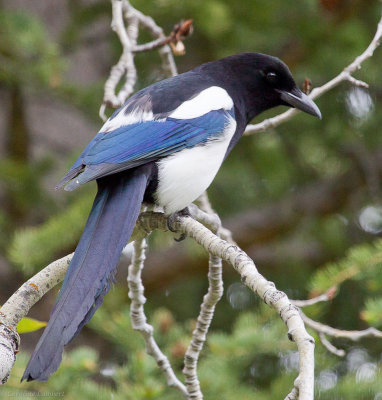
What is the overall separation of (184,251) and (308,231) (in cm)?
79

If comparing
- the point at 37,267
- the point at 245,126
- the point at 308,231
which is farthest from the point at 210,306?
the point at 308,231

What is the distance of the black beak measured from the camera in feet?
7.36

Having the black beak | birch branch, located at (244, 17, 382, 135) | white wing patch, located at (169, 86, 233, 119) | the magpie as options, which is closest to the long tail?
the magpie

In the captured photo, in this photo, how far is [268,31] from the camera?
327cm

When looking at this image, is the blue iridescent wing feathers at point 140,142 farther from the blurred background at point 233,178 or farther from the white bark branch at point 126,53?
the blurred background at point 233,178

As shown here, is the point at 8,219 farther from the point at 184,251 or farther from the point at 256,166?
the point at 256,166

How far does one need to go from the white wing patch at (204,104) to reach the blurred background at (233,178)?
63cm

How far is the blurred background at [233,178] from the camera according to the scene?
262 centimetres

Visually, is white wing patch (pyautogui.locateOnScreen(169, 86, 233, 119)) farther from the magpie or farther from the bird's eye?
the bird's eye

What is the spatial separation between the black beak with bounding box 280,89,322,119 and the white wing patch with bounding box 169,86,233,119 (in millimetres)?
182

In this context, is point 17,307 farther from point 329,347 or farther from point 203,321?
point 329,347

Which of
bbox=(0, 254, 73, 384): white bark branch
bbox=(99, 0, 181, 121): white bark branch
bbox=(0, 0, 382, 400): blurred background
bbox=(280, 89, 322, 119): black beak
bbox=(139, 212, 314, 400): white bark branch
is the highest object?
bbox=(99, 0, 181, 121): white bark branch

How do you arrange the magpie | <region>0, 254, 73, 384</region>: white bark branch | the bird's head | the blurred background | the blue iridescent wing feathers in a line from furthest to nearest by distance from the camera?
the blurred background, the bird's head, the blue iridescent wing feathers, the magpie, <region>0, 254, 73, 384</region>: white bark branch

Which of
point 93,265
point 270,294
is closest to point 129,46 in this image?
point 93,265
